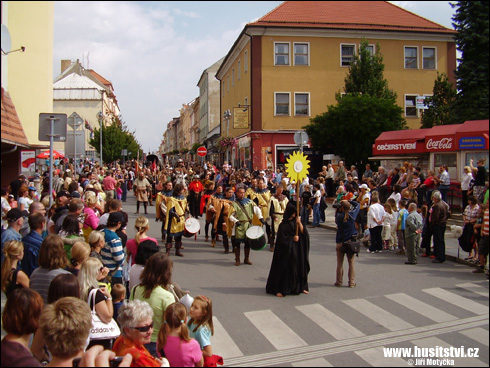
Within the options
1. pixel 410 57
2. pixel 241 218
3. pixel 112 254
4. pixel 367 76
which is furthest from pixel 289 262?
pixel 410 57

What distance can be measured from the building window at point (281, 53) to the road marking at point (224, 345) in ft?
105

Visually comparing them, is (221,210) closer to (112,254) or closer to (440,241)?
(440,241)

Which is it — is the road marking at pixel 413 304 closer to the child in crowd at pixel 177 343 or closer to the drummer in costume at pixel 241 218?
the child in crowd at pixel 177 343

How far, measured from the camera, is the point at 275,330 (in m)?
6.87

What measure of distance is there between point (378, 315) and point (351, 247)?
6.59 ft

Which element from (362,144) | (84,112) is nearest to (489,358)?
(362,144)

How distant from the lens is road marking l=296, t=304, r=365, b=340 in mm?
6579


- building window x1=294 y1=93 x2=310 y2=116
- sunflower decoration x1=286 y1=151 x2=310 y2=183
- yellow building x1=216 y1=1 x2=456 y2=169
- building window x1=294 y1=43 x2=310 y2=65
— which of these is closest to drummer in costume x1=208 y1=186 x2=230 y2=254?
sunflower decoration x1=286 y1=151 x2=310 y2=183

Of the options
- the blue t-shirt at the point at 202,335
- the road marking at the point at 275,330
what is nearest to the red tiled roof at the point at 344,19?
the road marking at the point at 275,330

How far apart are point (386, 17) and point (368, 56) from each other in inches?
268

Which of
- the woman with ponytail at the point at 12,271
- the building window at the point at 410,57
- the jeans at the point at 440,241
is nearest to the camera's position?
the woman with ponytail at the point at 12,271

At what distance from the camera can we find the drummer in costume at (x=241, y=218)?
11383mm

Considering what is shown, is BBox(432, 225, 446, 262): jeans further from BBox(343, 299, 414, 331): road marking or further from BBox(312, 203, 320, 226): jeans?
BBox(312, 203, 320, 226): jeans

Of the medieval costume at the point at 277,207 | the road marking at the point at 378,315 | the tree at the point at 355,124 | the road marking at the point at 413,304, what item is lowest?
the road marking at the point at 378,315
